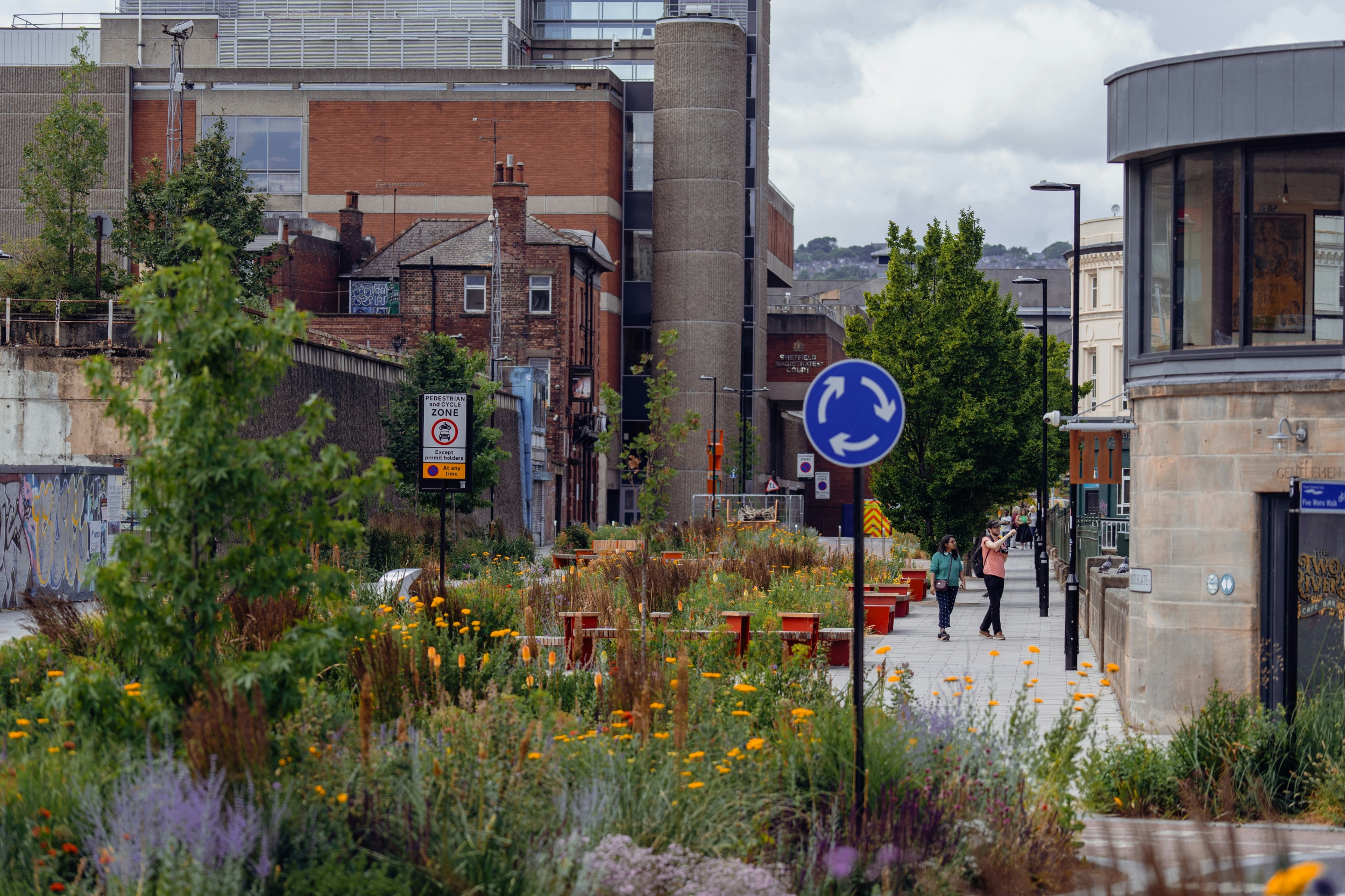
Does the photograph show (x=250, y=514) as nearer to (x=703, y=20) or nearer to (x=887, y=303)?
(x=887, y=303)

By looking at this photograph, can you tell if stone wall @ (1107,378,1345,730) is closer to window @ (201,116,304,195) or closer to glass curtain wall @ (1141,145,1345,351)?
glass curtain wall @ (1141,145,1345,351)

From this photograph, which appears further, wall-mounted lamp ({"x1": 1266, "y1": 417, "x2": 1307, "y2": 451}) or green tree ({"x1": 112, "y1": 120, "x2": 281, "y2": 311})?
green tree ({"x1": 112, "y1": 120, "x2": 281, "y2": 311})

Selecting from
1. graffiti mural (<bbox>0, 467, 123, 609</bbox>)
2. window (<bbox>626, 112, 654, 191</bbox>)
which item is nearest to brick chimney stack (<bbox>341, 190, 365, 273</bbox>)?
window (<bbox>626, 112, 654, 191</bbox>)

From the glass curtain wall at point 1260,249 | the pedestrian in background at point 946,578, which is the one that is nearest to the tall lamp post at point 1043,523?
the pedestrian in background at point 946,578

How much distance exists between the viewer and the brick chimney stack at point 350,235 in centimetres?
6894

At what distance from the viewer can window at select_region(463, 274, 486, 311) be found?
199ft

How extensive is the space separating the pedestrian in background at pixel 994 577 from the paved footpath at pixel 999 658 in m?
0.26

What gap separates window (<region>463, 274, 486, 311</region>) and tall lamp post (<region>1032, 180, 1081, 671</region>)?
1308 inches

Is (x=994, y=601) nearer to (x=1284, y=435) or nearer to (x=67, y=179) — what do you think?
(x=1284, y=435)

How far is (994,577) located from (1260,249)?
10.2 meters

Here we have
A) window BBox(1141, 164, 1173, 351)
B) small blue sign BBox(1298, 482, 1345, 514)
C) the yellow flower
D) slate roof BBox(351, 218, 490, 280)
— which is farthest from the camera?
slate roof BBox(351, 218, 490, 280)

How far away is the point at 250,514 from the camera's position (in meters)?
7.63

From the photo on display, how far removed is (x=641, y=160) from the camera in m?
80.0

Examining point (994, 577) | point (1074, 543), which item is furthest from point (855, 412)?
point (1074, 543)
